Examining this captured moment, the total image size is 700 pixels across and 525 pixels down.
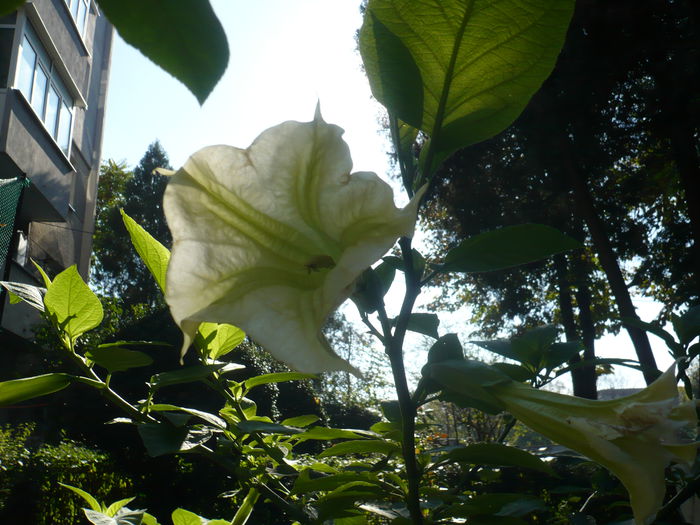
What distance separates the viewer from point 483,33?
440 mm

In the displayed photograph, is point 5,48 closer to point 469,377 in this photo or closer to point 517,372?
point 517,372

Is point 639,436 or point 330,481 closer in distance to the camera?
point 639,436

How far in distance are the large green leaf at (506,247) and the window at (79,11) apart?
10361 millimetres

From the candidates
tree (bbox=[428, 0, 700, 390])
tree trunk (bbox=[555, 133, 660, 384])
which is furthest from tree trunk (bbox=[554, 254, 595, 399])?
tree trunk (bbox=[555, 133, 660, 384])

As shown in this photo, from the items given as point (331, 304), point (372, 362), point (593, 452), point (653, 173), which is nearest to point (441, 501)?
point (593, 452)

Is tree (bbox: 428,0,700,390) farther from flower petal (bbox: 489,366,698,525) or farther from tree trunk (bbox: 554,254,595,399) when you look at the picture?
flower petal (bbox: 489,366,698,525)

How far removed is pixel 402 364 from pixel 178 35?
298 mm

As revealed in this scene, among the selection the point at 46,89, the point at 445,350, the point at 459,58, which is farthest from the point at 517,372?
the point at 46,89

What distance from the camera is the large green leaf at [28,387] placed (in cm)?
57

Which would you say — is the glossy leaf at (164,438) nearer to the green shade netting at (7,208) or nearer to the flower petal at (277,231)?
the flower petal at (277,231)

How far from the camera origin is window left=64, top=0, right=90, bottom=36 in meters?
9.52

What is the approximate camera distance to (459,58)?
0.46 m

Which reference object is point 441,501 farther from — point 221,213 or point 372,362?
point 372,362

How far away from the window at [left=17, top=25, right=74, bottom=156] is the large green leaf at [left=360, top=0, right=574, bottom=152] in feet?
28.3
